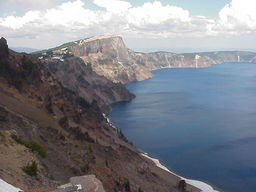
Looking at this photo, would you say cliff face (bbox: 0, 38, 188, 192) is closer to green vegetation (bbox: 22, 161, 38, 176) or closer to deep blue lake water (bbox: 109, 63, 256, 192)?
green vegetation (bbox: 22, 161, 38, 176)

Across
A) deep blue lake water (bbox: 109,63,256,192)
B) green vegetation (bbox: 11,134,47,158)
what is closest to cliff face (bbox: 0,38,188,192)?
green vegetation (bbox: 11,134,47,158)

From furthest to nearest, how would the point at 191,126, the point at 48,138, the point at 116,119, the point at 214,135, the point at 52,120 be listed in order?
the point at 116,119, the point at 191,126, the point at 214,135, the point at 52,120, the point at 48,138

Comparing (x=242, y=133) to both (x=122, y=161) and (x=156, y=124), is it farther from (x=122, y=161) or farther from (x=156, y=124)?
(x=122, y=161)

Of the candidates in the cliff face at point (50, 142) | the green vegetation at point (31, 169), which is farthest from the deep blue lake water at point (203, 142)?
the green vegetation at point (31, 169)

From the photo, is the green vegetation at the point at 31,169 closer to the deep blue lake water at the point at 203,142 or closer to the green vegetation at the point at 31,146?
the green vegetation at the point at 31,146

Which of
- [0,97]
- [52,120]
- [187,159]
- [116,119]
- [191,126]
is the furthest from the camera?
[116,119]

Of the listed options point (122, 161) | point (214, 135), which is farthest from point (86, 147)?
point (214, 135)

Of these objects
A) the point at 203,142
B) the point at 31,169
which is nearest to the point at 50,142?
the point at 31,169

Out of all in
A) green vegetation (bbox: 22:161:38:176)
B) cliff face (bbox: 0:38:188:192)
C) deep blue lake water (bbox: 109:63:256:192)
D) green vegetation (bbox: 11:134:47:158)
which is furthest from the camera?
deep blue lake water (bbox: 109:63:256:192)
